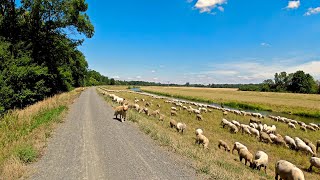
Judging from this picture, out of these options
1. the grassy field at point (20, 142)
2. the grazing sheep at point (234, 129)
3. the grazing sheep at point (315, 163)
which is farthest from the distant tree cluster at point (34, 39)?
the grazing sheep at point (315, 163)

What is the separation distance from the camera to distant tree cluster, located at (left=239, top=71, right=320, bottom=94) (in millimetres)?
107562

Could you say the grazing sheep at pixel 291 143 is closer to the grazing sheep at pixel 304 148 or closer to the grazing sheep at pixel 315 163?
the grazing sheep at pixel 304 148

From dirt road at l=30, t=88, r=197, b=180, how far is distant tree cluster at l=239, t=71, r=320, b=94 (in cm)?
11238

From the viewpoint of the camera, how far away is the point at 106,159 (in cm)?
922

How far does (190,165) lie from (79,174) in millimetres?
3670

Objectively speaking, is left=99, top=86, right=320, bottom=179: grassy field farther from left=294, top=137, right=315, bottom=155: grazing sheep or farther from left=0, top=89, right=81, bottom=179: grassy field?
left=0, top=89, right=81, bottom=179: grassy field

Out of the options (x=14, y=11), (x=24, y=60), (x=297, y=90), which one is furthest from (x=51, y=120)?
(x=297, y=90)

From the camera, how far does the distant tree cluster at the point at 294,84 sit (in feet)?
353

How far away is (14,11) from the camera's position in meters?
29.2

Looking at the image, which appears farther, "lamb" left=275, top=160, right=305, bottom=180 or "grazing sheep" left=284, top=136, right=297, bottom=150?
"grazing sheep" left=284, top=136, right=297, bottom=150

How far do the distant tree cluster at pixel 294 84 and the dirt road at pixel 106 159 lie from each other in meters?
112

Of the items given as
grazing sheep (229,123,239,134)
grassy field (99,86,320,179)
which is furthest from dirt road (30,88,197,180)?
grazing sheep (229,123,239,134)

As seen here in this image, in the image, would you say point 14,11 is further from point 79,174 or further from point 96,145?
point 79,174

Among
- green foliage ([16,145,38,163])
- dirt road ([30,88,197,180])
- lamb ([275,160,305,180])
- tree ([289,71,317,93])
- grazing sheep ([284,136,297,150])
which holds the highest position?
tree ([289,71,317,93])
